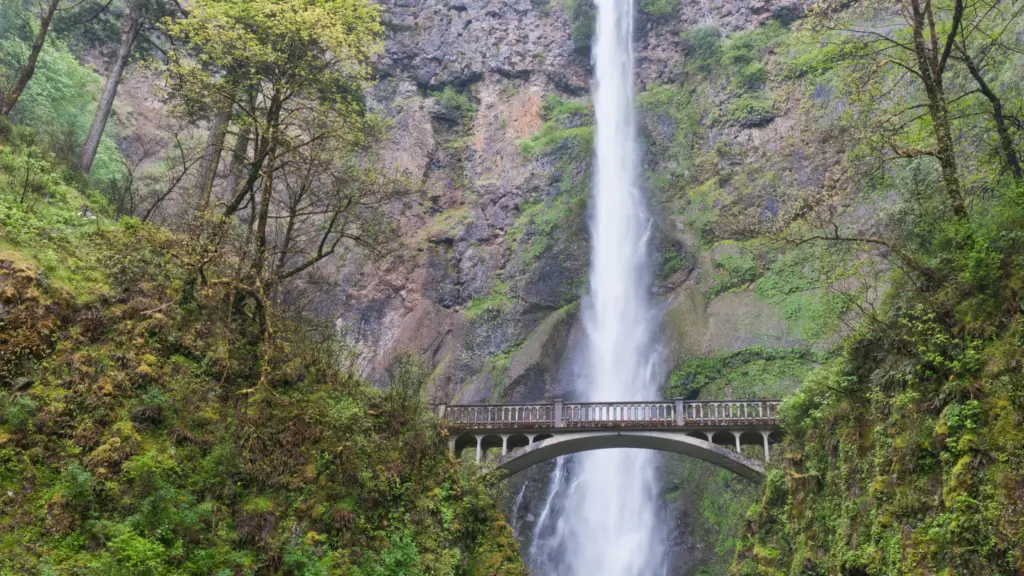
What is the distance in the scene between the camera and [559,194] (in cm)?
3744

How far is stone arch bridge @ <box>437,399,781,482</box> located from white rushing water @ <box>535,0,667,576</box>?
5310mm

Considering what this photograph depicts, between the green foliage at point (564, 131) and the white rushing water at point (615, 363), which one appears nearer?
the white rushing water at point (615, 363)

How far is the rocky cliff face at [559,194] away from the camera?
28048 millimetres

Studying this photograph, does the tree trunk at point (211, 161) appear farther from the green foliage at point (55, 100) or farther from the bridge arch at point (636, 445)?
the bridge arch at point (636, 445)

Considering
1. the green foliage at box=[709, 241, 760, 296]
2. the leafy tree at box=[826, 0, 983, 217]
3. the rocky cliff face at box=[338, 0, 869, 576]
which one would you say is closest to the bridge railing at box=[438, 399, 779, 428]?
the rocky cliff face at box=[338, 0, 869, 576]

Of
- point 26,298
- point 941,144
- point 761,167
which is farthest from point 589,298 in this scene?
point 26,298

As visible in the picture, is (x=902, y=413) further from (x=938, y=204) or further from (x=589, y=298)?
(x=589, y=298)

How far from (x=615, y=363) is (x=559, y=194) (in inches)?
455

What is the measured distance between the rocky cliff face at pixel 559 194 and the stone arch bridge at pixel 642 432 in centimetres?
471

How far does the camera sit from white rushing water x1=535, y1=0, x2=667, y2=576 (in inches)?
987

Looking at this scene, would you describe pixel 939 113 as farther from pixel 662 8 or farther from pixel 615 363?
pixel 662 8

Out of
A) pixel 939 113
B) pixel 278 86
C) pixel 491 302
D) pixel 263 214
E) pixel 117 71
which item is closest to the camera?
pixel 939 113

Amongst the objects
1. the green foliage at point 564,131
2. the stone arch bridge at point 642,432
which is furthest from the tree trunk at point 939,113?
the green foliage at point 564,131

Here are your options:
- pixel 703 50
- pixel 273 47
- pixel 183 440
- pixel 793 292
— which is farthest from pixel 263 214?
pixel 703 50
